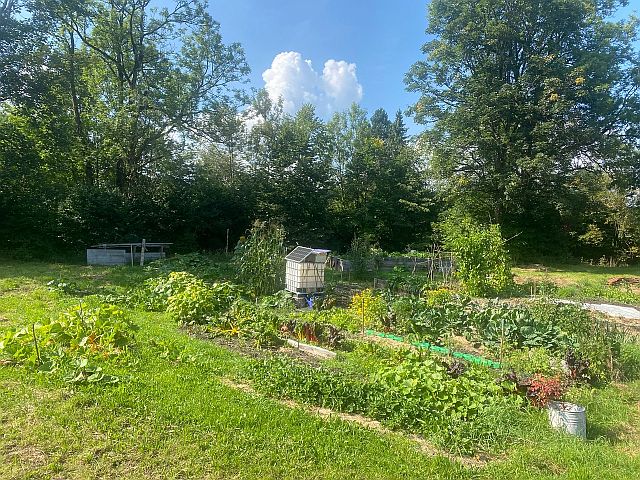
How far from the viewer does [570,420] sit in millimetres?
3115

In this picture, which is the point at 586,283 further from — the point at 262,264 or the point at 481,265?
the point at 262,264

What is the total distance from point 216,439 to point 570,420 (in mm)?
2581

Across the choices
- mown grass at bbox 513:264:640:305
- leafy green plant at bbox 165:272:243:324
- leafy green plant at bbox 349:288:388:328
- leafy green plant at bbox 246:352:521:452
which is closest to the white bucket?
leafy green plant at bbox 246:352:521:452

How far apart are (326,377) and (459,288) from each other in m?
6.13

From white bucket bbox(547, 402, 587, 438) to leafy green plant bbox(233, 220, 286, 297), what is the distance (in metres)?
5.52

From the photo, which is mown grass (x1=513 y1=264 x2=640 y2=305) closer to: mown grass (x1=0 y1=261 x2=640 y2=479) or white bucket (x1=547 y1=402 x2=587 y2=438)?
white bucket (x1=547 y1=402 x2=587 y2=438)

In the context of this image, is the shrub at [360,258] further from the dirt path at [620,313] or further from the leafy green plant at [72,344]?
the leafy green plant at [72,344]

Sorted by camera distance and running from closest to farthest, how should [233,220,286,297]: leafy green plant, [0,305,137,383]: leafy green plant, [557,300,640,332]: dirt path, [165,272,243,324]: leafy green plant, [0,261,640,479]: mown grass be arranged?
[0,261,640,479]: mown grass, [0,305,137,383]: leafy green plant, [165,272,243,324]: leafy green plant, [557,300,640,332]: dirt path, [233,220,286,297]: leafy green plant

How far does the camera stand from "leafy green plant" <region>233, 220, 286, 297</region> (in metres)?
7.89

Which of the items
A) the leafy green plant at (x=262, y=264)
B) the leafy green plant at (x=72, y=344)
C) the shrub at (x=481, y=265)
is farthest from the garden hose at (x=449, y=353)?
the shrub at (x=481, y=265)

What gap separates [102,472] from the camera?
2436 mm

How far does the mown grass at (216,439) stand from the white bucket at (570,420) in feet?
0.28

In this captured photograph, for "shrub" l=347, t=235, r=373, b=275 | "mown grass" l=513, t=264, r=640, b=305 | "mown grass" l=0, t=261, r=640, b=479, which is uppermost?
"shrub" l=347, t=235, r=373, b=275

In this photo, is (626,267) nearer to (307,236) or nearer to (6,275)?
(307,236)
